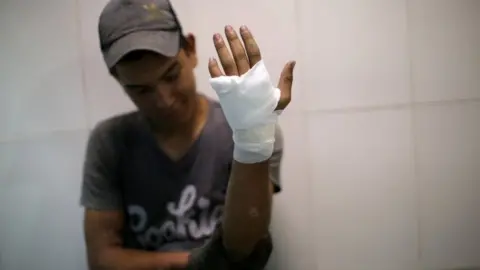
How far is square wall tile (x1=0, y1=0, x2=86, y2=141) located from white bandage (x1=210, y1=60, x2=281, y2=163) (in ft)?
1.69

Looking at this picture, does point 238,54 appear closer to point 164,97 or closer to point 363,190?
point 164,97

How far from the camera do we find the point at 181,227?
3.63ft

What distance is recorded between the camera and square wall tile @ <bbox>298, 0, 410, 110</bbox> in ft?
4.20

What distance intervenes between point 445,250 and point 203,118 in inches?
25.8

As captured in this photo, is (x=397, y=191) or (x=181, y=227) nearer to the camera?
(x=181, y=227)

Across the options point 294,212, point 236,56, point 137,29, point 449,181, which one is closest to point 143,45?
point 137,29

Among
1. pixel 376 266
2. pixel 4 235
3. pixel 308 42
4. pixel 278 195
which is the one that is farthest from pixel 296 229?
pixel 4 235

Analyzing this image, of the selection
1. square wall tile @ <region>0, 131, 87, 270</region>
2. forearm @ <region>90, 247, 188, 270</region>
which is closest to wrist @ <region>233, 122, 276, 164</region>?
forearm @ <region>90, 247, 188, 270</region>

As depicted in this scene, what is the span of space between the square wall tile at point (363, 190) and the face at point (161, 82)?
1.15ft

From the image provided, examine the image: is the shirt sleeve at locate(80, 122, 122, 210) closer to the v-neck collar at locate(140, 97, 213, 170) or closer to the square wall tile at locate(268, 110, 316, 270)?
the v-neck collar at locate(140, 97, 213, 170)

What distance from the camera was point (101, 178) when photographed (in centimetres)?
111

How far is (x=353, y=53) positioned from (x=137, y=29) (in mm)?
514

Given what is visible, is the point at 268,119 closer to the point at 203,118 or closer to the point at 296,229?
the point at 203,118

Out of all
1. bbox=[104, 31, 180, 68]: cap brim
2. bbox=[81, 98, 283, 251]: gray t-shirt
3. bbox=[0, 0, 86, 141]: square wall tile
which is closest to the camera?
bbox=[104, 31, 180, 68]: cap brim
